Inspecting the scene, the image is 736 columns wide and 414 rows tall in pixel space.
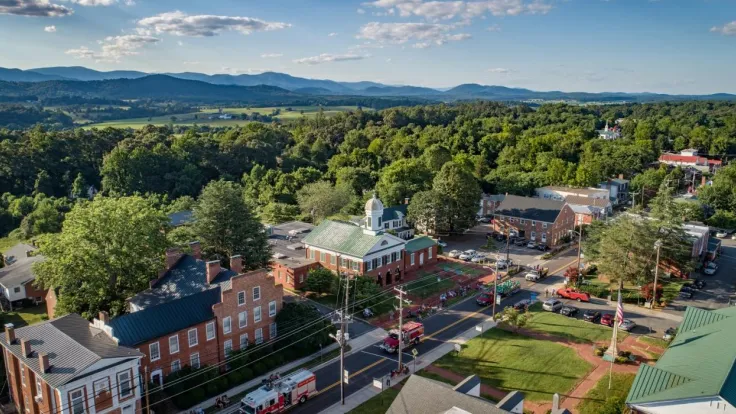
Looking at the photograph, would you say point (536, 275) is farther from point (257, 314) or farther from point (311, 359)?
point (257, 314)

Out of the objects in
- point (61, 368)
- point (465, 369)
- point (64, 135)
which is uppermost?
point (64, 135)

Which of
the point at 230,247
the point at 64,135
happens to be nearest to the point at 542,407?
the point at 230,247

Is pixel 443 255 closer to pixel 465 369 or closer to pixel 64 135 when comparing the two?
pixel 465 369

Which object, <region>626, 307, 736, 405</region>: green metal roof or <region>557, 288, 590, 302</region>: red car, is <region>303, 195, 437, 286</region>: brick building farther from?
<region>626, 307, 736, 405</region>: green metal roof

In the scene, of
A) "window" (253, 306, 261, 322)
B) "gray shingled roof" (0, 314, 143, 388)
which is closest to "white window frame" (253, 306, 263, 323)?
"window" (253, 306, 261, 322)

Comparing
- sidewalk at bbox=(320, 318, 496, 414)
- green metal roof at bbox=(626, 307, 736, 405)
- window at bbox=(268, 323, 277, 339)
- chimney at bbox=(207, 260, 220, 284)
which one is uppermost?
chimney at bbox=(207, 260, 220, 284)

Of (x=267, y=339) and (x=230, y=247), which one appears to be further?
(x=230, y=247)
